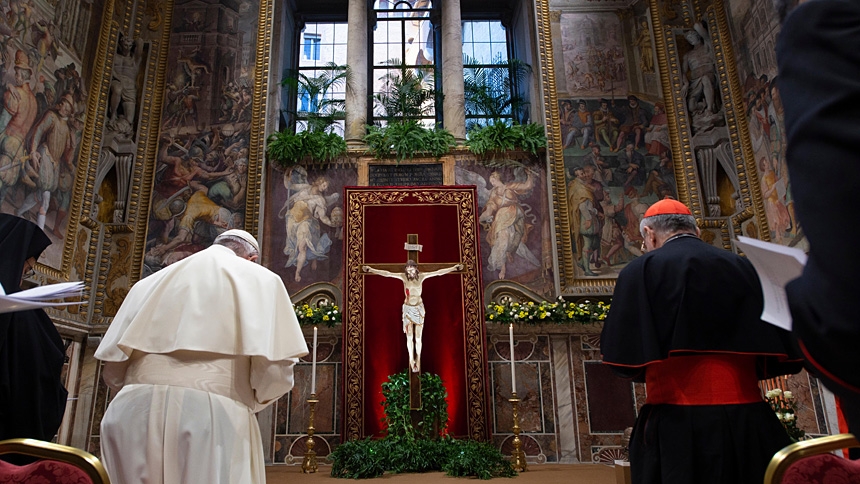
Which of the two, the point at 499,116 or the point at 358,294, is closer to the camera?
the point at 358,294

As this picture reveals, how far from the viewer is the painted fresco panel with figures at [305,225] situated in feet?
32.3

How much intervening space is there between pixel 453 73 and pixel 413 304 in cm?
512

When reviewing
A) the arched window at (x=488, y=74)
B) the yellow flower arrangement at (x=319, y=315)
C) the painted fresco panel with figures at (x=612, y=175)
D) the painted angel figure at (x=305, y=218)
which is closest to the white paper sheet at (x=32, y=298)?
the yellow flower arrangement at (x=319, y=315)

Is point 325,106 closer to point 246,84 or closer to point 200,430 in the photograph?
point 246,84

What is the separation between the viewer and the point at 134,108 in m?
10.4

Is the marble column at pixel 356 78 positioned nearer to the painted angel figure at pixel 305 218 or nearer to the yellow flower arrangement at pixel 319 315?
the painted angel figure at pixel 305 218

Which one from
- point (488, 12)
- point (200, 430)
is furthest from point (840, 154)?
point (488, 12)

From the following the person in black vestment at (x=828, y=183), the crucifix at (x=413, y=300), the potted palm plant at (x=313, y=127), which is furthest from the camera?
the potted palm plant at (x=313, y=127)

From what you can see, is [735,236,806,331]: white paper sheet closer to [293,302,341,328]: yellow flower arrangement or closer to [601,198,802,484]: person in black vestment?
[601,198,802,484]: person in black vestment

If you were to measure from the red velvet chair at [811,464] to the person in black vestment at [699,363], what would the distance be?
35 centimetres

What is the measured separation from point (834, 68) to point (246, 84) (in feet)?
35.5

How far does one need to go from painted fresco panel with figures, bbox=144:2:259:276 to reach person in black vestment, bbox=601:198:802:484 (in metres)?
8.14

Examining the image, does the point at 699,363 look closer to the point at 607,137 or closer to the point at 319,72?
the point at 607,137

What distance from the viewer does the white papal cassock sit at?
2.91 m
